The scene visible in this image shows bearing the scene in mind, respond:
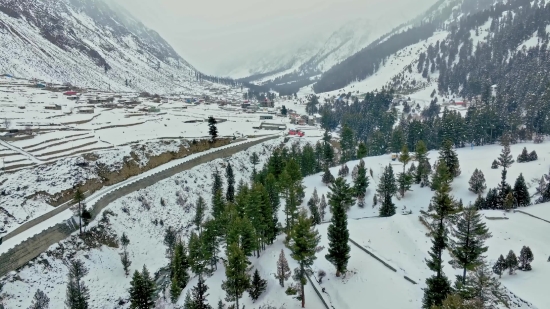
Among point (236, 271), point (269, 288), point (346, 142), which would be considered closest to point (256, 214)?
point (269, 288)

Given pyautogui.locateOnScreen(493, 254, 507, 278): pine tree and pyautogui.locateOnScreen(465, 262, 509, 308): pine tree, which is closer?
pyautogui.locateOnScreen(465, 262, 509, 308): pine tree

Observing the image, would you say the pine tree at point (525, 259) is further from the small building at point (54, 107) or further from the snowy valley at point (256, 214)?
the small building at point (54, 107)

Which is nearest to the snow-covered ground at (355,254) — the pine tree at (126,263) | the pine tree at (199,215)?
the pine tree at (126,263)

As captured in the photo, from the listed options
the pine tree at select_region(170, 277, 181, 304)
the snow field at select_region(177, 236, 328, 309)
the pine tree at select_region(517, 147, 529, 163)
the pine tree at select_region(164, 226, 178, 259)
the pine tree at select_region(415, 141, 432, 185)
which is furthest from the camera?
the pine tree at select_region(517, 147, 529, 163)

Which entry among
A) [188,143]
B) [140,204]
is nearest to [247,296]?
[140,204]

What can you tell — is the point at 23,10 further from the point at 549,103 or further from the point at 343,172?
the point at 549,103

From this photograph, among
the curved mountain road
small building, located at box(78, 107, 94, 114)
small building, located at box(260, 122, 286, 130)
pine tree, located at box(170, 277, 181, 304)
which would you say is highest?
small building, located at box(78, 107, 94, 114)

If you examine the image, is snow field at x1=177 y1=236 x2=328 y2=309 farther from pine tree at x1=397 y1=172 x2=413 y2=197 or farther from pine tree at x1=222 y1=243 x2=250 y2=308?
pine tree at x1=397 y1=172 x2=413 y2=197

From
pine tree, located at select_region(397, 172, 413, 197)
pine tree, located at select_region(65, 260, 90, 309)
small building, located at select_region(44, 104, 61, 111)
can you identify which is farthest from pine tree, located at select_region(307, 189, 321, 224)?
small building, located at select_region(44, 104, 61, 111)

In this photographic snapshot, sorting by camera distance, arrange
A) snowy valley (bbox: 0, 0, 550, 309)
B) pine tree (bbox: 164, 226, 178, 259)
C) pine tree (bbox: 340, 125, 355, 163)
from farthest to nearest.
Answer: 1. pine tree (bbox: 340, 125, 355, 163)
2. pine tree (bbox: 164, 226, 178, 259)
3. snowy valley (bbox: 0, 0, 550, 309)
